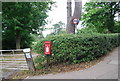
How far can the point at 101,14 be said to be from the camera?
37.8 ft

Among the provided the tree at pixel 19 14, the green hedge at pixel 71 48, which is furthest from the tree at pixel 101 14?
the green hedge at pixel 71 48

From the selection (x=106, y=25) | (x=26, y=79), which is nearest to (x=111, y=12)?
(x=106, y=25)

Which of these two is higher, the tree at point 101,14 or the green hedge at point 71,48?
the tree at point 101,14

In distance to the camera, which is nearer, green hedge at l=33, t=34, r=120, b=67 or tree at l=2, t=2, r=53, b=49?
green hedge at l=33, t=34, r=120, b=67

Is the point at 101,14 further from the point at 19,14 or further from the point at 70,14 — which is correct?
the point at 19,14

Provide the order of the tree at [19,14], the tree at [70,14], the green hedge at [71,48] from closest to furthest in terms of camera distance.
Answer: the green hedge at [71,48] → the tree at [70,14] → the tree at [19,14]

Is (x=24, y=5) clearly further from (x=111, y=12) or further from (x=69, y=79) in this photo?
(x=111, y=12)

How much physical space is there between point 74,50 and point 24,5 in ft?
26.1

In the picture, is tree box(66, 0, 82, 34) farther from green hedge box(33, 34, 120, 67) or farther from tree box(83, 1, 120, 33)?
tree box(83, 1, 120, 33)

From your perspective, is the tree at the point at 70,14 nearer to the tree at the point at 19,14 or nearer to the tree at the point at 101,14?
the tree at the point at 101,14

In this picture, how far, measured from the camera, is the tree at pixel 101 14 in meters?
10.5

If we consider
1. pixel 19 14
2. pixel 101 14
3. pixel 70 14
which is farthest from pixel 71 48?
pixel 101 14

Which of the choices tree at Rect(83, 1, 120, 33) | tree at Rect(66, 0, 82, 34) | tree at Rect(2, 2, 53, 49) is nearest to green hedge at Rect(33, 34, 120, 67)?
tree at Rect(66, 0, 82, 34)

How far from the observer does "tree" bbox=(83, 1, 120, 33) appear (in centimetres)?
1052
